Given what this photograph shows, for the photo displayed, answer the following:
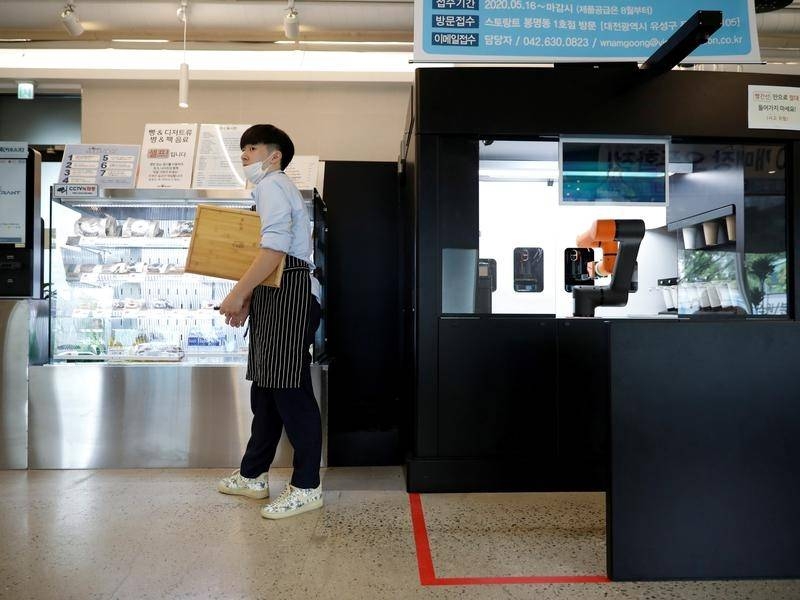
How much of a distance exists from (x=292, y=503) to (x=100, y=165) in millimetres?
2512

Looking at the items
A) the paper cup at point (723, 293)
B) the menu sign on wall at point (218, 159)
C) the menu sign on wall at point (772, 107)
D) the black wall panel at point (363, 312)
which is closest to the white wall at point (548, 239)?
the paper cup at point (723, 293)

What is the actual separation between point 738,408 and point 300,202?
200 cm

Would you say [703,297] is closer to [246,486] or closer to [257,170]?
[257,170]

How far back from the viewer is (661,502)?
197cm

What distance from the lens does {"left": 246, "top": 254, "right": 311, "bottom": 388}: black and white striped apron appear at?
258cm

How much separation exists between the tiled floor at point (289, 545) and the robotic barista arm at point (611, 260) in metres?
1.07

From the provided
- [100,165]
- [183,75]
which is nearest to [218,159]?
[100,165]

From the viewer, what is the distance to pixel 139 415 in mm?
3420

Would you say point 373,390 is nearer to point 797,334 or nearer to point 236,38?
point 797,334

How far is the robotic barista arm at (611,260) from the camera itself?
3232 mm

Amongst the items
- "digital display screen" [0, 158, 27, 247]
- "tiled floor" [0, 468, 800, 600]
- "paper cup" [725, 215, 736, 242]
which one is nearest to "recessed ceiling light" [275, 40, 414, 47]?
"digital display screen" [0, 158, 27, 247]

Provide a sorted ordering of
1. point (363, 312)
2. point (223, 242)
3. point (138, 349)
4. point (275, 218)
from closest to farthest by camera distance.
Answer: point (275, 218), point (223, 242), point (138, 349), point (363, 312)

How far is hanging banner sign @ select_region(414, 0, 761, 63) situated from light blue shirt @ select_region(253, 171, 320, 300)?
40.8 inches

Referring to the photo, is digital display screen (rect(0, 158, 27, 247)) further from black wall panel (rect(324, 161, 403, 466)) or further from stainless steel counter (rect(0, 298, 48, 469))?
black wall panel (rect(324, 161, 403, 466))
